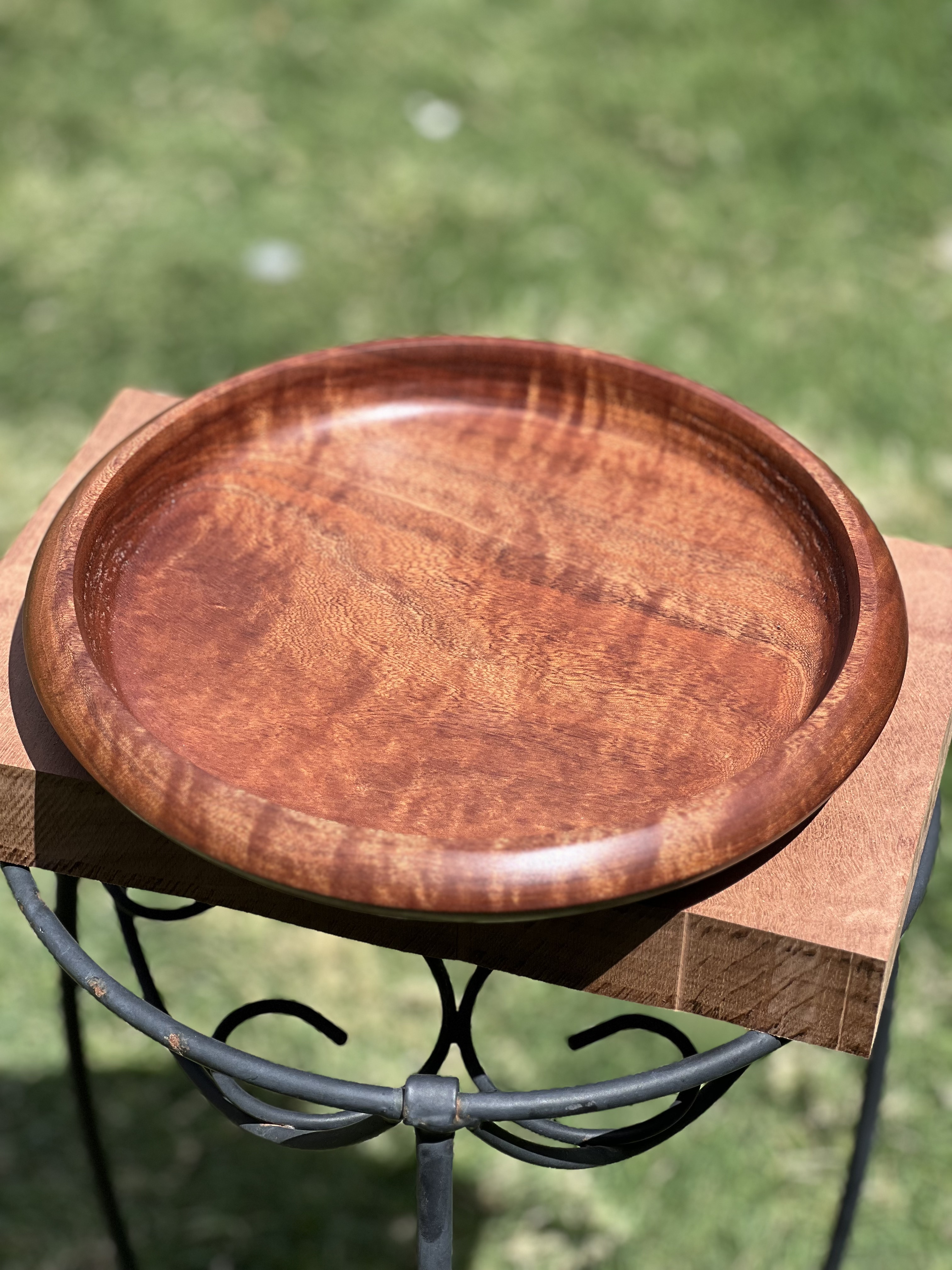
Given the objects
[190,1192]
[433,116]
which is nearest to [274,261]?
[433,116]

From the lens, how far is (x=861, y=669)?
111cm

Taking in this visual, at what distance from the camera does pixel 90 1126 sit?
184 cm

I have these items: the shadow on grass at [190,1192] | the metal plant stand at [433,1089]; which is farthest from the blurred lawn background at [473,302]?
the metal plant stand at [433,1089]

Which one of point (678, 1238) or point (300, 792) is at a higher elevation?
point (300, 792)

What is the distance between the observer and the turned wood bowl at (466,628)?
102 centimetres

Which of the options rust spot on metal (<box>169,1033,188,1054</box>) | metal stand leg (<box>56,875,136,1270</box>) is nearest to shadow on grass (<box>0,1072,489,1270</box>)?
metal stand leg (<box>56,875,136,1270</box>)

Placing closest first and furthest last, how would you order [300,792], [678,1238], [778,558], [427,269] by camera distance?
1. [300,792]
2. [778,558]
3. [678,1238]
4. [427,269]

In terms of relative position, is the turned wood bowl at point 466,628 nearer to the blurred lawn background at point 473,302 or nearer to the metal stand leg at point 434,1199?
the metal stand leg at point 434,1199

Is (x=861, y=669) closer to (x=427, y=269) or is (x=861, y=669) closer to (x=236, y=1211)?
(x=236, y=1211)

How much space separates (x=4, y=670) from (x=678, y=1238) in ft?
4.29

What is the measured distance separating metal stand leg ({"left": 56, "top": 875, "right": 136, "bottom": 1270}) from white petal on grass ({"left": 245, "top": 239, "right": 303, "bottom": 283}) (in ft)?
6.51

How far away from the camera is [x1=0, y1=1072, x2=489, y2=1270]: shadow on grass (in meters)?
2.10

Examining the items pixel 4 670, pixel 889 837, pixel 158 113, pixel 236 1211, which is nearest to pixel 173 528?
pixel 4 670

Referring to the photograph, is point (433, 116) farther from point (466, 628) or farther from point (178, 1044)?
point (178, 1044)
